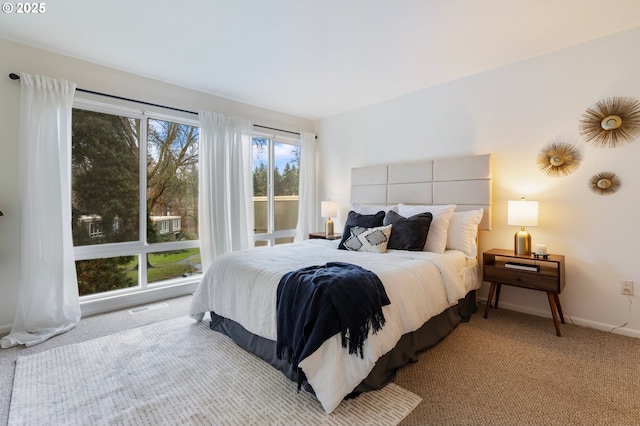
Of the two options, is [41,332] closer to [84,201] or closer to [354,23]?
[84,201]

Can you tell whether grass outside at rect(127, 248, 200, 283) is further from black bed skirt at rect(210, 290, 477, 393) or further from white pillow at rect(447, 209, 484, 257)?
white pillow at rect(447, 209, 484, 257)

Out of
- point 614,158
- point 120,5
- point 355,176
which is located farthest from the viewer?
point 355,176

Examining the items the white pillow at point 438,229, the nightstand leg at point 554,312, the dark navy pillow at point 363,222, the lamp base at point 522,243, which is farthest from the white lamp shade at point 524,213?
the dark navy pillow at point 363,222

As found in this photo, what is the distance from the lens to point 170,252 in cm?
369

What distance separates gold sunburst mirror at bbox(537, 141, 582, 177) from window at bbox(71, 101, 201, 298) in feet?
12.8

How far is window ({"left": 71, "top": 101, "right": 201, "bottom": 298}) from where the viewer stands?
3.08m

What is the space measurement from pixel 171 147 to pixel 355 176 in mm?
2496

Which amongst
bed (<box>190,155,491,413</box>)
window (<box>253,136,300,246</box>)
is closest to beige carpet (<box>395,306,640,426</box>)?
bed (<box>190,155,491,413</box>)

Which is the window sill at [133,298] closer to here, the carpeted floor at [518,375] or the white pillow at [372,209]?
the carpeted floor at [518,375]

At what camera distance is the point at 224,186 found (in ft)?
12.6

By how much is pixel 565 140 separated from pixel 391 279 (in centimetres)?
228

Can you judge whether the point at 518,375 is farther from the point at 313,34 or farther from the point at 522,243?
the point at 313,34

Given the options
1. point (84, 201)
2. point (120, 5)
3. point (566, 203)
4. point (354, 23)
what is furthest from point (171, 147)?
point (566, 203)

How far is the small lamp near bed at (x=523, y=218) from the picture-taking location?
2.71 meters
